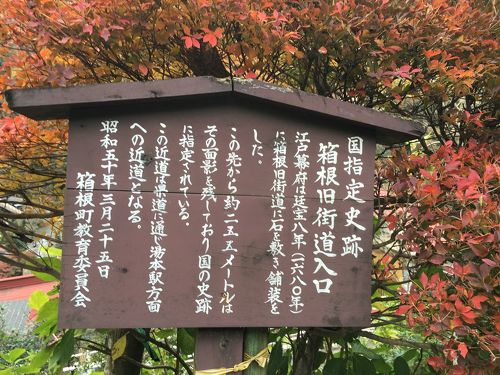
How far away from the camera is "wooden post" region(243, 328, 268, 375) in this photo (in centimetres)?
220

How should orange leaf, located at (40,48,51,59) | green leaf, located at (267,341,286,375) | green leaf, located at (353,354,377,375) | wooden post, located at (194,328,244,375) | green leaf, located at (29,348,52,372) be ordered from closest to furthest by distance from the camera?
wooden post, located at (194,328,244,375) < orange leaf, located at (40,48,51,59) < green leaf, located at (353,354,377,375) < green leaf, located at (267,341,286,375) < green leaf, located at (29,348,52,372)

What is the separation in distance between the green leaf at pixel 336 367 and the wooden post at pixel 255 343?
0.65m

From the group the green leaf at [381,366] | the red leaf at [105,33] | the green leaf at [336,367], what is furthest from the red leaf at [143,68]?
the green leaf at [381,366]

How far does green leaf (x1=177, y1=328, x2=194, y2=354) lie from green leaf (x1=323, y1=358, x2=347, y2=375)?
3.39 ft

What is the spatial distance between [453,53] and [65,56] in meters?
1.99

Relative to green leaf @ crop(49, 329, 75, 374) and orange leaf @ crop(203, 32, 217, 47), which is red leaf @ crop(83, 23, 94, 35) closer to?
orange leaf @ crop(203, 32, 217, 47)

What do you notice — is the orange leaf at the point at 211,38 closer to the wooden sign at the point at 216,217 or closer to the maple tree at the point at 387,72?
the maple tree at the point at 387,72

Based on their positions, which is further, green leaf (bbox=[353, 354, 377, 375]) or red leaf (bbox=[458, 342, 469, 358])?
green leaf (bbox=[353, 354, 377, 375])

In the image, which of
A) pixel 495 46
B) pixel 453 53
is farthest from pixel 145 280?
pixel 495 46

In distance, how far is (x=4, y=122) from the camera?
2.43 m

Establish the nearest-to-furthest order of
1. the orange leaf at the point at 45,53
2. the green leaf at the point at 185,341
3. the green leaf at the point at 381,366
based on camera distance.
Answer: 1. the orange leaf at the point at 45,53
2. the green leaf at the point at 381,366
3. the green leaf at the point at 185,341

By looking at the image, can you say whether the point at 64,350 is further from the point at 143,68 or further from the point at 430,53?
the point at 430,53

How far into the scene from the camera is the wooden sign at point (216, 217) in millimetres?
1972

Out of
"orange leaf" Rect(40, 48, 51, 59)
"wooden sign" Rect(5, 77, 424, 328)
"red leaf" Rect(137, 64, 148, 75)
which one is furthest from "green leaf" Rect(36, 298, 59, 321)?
"red leaf" Rect(137, 64, 148, 75)
